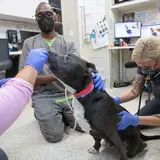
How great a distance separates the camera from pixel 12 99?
529 millimetres

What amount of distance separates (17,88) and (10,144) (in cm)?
133

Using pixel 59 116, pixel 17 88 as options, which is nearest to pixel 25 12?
pixel 59 116

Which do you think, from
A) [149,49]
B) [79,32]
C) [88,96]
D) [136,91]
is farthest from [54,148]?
[79,32]

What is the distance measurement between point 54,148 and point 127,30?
8.64ft

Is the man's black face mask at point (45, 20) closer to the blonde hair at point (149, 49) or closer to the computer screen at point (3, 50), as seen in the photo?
the computer screen at point (3, 50)

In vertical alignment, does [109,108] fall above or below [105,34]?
below

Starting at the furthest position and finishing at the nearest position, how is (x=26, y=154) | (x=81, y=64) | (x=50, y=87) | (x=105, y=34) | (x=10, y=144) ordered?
(x=105, y=34) → (x=50, y=87) → (x=10, y=144) → (x=26, y=154) → (x=81, y=64)

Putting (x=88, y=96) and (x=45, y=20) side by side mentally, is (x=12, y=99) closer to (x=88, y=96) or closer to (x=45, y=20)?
(x=88, y=96)

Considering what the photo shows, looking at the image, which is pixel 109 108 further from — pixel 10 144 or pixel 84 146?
pixel 10 144

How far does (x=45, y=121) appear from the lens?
1.72 meters

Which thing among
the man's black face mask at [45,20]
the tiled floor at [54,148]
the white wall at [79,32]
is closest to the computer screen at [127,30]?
the white wall at [79,32]

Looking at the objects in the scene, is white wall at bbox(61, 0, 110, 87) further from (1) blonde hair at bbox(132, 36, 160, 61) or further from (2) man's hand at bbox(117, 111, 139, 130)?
(2) man's hand at bbox(117, 111, 139, 130)

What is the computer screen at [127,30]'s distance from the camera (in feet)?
11.2

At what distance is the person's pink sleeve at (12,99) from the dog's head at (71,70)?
470 mm
